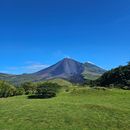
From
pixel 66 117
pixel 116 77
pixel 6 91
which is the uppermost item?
pixel 116 77

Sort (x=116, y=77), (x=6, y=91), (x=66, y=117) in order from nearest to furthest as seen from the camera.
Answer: (x=66, y=117)
(x=6, y=91)
(x=116, y=77)

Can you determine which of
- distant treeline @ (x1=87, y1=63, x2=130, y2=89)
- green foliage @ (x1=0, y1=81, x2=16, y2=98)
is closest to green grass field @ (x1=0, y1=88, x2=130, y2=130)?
green foliage @ (x1=0, y1=81, x2=16, y2=98)

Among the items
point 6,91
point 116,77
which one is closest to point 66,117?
point 6,91

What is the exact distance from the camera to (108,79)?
125 metres

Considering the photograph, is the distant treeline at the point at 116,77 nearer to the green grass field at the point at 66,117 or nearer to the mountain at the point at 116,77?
the mountain at the point at 116,77

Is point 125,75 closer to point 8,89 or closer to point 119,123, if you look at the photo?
point 8,89

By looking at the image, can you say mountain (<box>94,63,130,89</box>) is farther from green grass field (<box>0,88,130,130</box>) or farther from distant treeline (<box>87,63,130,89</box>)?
green grass field (<box>0,88,130,130</box>)

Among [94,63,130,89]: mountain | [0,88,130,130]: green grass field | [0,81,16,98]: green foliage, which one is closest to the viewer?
[0,88,130,130]: green grass field

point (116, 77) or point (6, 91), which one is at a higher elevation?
point (116, 77)

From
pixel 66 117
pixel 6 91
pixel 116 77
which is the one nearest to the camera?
pixel 66 117

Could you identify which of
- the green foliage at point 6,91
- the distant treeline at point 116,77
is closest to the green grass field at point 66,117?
the green foliage at point 6,91

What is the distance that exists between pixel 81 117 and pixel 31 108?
10163 millimetres

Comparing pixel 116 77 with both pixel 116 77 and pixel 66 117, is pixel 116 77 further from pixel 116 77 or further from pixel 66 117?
pixel 66 117

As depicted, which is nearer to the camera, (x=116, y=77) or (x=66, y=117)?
(x=66, y=117)
